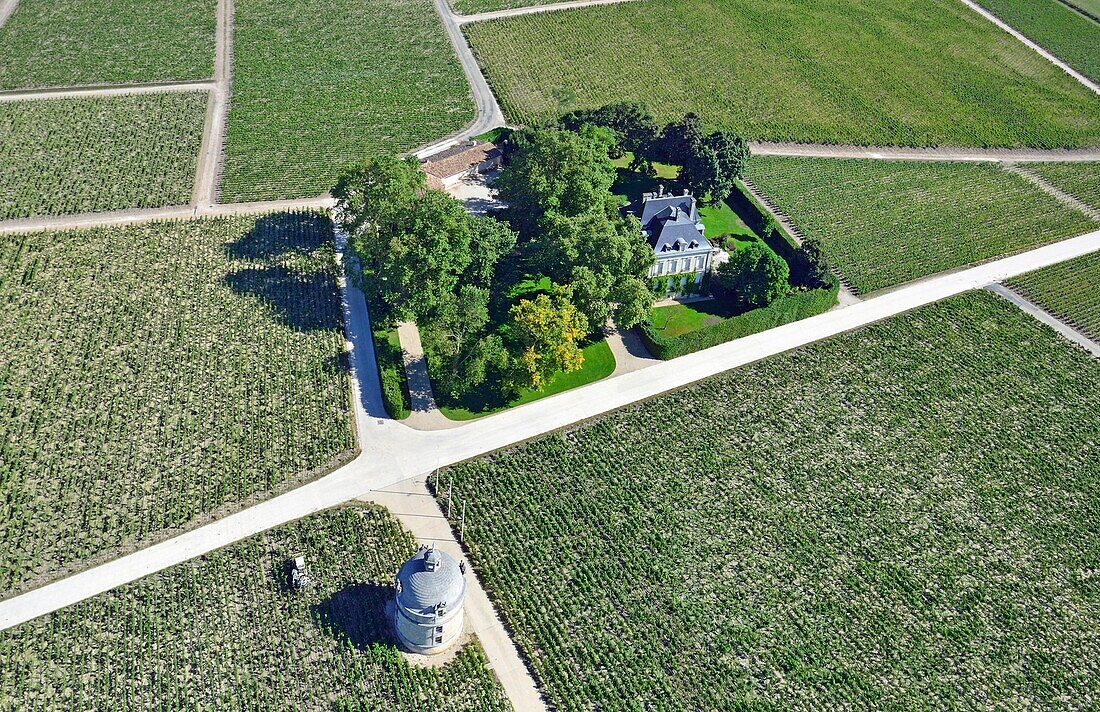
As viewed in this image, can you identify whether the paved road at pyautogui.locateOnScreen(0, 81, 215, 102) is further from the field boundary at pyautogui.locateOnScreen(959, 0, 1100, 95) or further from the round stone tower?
the field boundary at pyautogui.locateOnScreen(959, 0, 1100, 95)

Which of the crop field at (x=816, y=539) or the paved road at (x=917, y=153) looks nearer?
the crop field at (x=816, y=539)

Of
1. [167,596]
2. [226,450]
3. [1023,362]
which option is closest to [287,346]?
[226,450]

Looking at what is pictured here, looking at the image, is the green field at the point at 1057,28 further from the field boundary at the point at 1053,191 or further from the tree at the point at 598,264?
the tree at the point at 598,264

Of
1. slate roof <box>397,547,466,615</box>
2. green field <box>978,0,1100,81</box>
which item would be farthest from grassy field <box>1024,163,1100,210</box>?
slate roof <box>397,547,466,615</box>

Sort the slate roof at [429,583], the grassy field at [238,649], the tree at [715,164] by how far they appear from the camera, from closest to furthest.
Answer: the grassy field at [238,649] < the slate roof at [429,583] < the tree at [715,164]

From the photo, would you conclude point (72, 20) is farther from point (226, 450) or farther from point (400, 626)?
point (400, 626)

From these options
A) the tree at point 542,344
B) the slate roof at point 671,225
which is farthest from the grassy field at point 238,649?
the slate roof at point 671,225

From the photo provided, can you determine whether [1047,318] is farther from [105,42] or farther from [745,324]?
[105,42]
